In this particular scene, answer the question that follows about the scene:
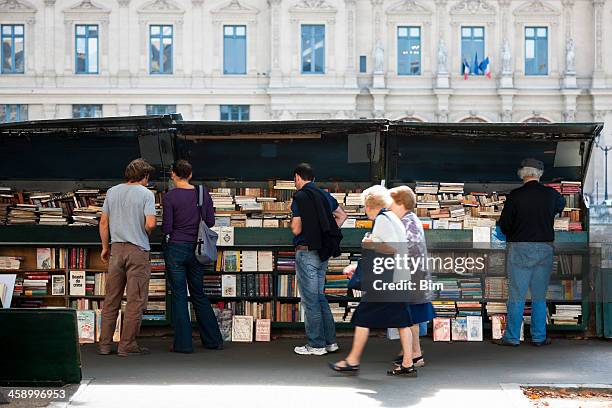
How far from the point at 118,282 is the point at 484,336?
3.71 meters

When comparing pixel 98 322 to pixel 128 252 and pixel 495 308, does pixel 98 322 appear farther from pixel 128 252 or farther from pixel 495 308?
pixel 495 308

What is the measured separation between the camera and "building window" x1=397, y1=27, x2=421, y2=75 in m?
49.9

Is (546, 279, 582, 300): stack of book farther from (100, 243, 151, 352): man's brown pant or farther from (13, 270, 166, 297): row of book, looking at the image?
(13, 270, 166, 297): row of book

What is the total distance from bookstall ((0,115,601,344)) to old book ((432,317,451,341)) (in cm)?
12

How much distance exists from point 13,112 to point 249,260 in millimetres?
41635

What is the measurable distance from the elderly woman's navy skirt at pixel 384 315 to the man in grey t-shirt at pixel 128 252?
2.25m

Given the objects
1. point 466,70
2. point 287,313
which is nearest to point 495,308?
point 287,313

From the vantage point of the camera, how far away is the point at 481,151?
36.0 ft

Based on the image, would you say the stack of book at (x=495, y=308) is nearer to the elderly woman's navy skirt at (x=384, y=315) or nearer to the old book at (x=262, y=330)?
the old book at (x=262, y=330)

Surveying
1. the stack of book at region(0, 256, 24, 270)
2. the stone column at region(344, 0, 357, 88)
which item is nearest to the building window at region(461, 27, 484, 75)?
the stone column at region(344, 0, 357, 88)

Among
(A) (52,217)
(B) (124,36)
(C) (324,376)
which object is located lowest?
(C) (324,376)

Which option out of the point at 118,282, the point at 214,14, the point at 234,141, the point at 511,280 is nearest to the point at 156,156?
the point at 234,141

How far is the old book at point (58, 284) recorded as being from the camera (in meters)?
10.4

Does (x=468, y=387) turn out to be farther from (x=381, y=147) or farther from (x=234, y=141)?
(x=234, y=141)
